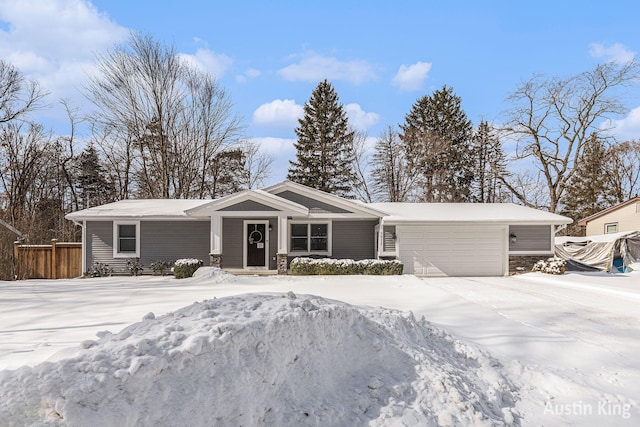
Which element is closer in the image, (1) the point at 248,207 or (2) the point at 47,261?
(1) the point at 248,207

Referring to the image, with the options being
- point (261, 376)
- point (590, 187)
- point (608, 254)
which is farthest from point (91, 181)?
point (590, 187)

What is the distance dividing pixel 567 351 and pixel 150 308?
651 cm

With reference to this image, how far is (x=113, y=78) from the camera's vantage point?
894 inches

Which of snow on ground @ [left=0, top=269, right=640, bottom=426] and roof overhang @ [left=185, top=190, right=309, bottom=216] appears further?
roof overhang @ [left=185, top=190, right=309, bottom=216]

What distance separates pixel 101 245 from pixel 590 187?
35.0 meters

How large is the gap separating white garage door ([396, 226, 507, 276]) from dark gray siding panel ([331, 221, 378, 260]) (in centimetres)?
124

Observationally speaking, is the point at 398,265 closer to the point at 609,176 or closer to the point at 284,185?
the point at 284,185

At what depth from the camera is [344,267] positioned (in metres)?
13.8

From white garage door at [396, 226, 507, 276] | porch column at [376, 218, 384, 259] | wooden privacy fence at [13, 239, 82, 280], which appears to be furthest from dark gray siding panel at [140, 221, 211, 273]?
white garage door at [396, 226, 507, 276]

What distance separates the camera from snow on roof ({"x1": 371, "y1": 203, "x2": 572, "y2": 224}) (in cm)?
1524

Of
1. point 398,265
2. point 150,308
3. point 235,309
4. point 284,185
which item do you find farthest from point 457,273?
point 235,309

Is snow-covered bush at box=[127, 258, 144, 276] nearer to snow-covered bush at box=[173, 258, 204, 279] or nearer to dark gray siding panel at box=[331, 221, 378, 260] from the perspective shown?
snow-covered bush at box=[173, 258, 204, 279]

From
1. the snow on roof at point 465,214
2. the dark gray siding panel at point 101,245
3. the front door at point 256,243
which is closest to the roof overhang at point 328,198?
the snow on roof at point 465,214

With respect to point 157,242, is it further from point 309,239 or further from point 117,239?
point 309,239
